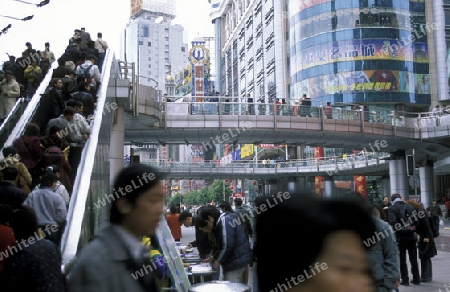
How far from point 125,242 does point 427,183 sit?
35.4 metres

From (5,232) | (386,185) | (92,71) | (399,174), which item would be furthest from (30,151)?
(386,185)

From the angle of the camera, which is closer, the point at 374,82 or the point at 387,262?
the point at 387,262

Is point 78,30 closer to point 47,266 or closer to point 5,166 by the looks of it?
point 5,166

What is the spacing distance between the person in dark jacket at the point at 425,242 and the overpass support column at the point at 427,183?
1032 inches

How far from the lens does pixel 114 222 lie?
2.26 m

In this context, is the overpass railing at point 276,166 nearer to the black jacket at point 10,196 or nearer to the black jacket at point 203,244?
the black jacket at point 203,244

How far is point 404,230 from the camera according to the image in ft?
32.2

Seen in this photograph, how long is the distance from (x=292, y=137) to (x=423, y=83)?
28019mm

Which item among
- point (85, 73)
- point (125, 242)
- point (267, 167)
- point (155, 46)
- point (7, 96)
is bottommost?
point (125, 242)

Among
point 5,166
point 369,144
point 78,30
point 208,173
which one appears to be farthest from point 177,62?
point 5,166

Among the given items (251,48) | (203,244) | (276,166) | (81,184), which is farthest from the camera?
(251,48)

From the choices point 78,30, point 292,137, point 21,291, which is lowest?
point 21,291

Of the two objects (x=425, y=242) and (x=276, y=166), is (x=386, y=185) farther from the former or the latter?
(x=425, y=242)

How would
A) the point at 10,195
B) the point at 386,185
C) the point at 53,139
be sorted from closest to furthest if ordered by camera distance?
1. the point at 10,195
2. the point at 53,139
3. the point at 386,185
